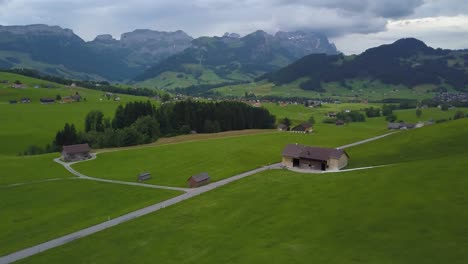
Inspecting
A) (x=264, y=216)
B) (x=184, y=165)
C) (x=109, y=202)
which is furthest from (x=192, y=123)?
(x=264, y=216)

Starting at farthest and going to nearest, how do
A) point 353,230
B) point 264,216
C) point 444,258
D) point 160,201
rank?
point 160,201 → point 264,216 → point 353,230 → point 444,258

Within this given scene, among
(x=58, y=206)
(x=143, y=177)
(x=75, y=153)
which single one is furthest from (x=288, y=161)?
(x=75, y=153)

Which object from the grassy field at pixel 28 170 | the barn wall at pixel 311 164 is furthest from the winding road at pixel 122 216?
the grassy field at pixel 28 170

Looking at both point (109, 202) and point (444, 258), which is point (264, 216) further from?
point (109, 202)

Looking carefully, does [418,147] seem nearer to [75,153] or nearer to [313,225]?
[313,225]

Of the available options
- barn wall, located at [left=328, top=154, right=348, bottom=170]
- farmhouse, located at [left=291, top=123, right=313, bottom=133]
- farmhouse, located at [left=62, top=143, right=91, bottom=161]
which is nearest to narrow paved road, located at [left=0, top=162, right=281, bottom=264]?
barn wall, located at [left=328, top=154, right=348, bottom=170]

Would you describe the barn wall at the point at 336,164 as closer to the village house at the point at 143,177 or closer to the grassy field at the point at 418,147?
the grassy field at the point at 418,147

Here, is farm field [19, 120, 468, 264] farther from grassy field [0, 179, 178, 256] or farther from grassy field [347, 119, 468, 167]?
grassy field [347, 119, 468, 167]
